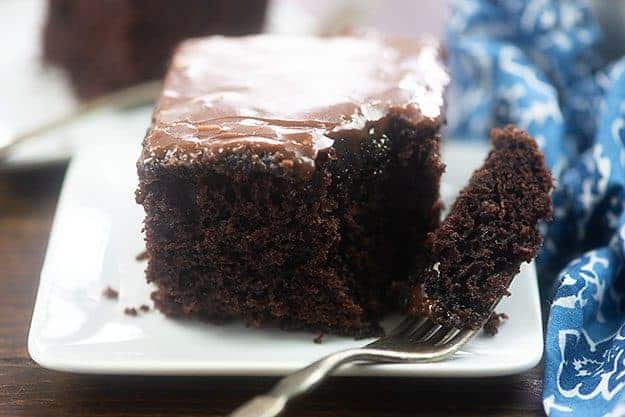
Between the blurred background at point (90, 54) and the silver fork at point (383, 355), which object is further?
the blurred background at point (90, 54)

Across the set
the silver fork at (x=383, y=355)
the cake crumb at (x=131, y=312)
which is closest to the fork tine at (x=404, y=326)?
the silver fork at (x=383, y=355)

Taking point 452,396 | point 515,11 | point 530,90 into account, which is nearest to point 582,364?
point 452,396

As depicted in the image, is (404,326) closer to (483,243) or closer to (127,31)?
(483,243)

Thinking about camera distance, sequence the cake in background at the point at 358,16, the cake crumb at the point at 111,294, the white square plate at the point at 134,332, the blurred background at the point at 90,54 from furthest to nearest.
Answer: the cake in background at the point at 358,16 → the blurred background at the point at 90,54 → the cake crumb at the point at 111,294 → the white square plate at the point at 134,332

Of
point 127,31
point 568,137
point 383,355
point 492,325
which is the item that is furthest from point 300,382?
point 127,31

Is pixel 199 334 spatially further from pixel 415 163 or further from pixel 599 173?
pixel 599 173

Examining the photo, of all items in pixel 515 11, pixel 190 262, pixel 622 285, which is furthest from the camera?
pixel 515 11

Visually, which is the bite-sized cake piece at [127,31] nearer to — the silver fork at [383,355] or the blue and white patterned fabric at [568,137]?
the blue and white patterned fabric at [568,137]
